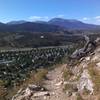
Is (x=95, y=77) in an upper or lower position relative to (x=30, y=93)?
upper

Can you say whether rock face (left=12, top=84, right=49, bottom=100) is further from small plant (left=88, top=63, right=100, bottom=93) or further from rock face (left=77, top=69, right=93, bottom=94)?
small plant (left=88, top=63, right=100, bottom=93)

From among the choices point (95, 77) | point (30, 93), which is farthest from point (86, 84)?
point (30, 93)

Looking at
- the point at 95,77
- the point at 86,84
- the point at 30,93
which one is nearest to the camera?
the point at 95,77

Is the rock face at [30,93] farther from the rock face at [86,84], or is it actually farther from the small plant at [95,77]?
the small plant at [95,77]

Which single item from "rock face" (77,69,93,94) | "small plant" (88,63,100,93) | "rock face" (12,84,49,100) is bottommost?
"rock face" (12,84,49,100)

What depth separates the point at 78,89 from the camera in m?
15.6

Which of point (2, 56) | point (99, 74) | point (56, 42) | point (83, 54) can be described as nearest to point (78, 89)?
point (99, 74)

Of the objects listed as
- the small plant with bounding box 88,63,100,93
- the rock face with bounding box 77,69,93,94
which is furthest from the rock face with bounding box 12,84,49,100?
the small plant with bounding box 88,63,100,93

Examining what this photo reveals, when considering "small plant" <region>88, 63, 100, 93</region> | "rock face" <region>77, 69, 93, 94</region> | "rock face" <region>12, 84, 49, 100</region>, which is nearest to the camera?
"small plant" <region>88, 63, 100, 93</region>

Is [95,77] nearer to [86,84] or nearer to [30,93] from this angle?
[86,84]

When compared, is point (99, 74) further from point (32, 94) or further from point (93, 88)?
point (32, 94)

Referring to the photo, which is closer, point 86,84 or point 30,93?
point 86,84

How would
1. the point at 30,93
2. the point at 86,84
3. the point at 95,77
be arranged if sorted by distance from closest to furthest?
the point at 95,77 → the point at 86,84 → the point at 30,93

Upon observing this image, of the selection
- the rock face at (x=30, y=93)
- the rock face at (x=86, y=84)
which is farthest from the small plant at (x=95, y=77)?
the rock face at (x=30, y=93)
